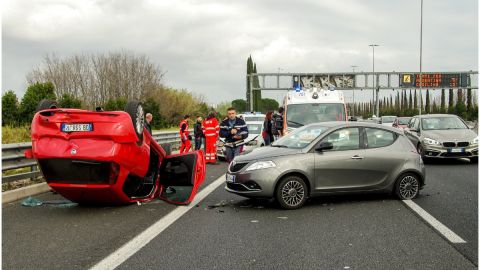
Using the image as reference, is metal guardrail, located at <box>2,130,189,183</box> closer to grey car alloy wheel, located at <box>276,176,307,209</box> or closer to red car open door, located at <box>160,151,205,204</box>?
red car open door, located at <box>160,151,205,204</box>

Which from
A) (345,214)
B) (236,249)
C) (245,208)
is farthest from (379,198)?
(236,249)

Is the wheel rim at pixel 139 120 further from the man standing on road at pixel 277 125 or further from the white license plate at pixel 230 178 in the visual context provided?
the man standing on road at pixel 277 125

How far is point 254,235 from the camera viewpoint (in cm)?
664

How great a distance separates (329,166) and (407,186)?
1.63 meters

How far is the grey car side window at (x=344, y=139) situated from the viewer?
9.09 metres

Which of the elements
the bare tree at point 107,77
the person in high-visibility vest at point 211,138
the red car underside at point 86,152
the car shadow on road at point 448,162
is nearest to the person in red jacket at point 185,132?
the person in high-visibility vest at point 211,138

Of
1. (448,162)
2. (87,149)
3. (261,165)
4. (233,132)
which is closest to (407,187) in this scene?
(261,165)

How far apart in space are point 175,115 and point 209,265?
47962 millimetres

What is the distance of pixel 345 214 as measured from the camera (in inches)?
320

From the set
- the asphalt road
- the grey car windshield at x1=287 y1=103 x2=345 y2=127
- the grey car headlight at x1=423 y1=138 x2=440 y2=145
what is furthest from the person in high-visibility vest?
the asphalt road

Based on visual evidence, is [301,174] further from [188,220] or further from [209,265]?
[209,265]

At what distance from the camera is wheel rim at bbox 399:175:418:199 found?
9406mm

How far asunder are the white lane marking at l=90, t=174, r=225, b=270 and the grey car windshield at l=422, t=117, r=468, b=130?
34.7 feet

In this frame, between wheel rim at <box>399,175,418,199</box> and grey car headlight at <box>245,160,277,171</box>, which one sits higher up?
grey car headlight at <box>245,160,277,171</box>
